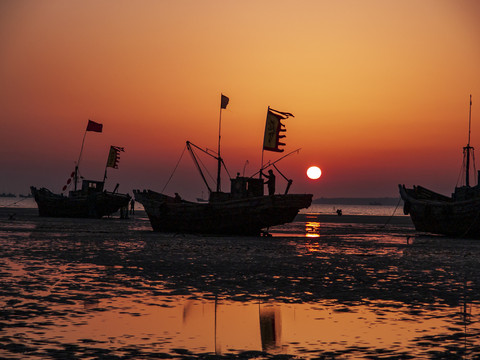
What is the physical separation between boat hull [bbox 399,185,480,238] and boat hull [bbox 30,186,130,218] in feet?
115

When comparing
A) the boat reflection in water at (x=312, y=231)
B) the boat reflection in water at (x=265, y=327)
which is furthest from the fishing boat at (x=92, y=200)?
the boat reflection in water at (x=265, y=327)

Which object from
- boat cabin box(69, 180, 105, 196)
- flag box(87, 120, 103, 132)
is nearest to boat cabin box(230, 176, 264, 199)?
flag box(87, 120, 103, 132)

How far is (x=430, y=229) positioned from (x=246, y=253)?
22.2 meters

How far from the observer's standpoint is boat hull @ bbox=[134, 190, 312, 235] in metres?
39.2

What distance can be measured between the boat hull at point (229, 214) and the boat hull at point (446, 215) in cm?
963

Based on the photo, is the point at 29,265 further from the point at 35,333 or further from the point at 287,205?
the point at 287,205

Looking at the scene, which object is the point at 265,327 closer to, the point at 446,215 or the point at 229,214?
the point at 229,214

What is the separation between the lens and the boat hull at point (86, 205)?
70938mm

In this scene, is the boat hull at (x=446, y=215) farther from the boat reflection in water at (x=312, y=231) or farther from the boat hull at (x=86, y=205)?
the boat hull at (x=86, y=205)

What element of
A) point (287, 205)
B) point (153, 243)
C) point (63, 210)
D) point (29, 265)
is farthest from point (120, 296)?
point (63, 210)

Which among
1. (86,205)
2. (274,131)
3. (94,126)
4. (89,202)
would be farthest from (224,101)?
(86,205)

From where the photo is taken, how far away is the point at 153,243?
32344 millimetres

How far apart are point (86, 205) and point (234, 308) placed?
61.0m

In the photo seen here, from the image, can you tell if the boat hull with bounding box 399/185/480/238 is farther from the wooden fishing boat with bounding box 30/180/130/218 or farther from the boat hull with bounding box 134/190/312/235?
the wooden fishing boat with bounding box 30/180/130/218
